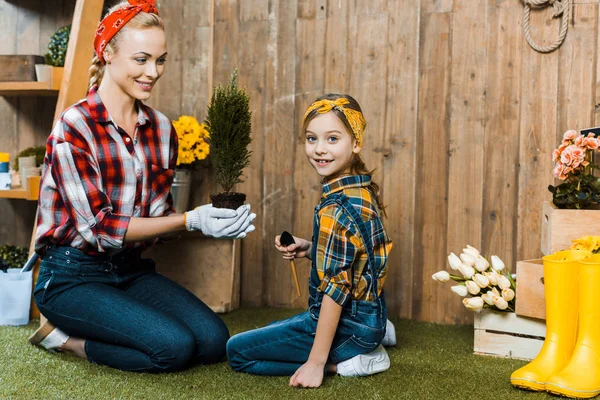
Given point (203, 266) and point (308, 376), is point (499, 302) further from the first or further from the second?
point (203, 266)

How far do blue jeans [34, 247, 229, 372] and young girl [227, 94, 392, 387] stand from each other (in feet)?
0.55

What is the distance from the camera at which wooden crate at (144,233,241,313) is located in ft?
9.32

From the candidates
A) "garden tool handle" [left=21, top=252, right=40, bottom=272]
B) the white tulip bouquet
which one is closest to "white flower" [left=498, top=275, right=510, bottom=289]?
the white tulip bouquet

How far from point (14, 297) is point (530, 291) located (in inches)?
72.8

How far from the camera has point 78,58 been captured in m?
2.76

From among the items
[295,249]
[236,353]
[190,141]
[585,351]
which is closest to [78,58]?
[190,141]

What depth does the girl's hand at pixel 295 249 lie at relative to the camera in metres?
2.07

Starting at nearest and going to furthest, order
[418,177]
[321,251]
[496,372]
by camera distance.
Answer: [321,251]
[496,372]
[418,177]

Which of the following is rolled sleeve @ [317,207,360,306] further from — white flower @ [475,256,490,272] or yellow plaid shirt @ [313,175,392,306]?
white flower @ [475,256,490,272]

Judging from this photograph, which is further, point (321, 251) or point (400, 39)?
point (400, 39)

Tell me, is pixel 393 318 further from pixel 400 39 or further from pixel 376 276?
pixel 400 39

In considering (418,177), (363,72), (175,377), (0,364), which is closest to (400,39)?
(363,72)

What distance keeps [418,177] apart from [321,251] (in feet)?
3.06

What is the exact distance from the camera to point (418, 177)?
9.07 ft
